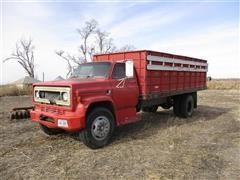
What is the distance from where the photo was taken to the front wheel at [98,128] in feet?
19.7

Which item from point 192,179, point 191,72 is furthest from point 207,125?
point 192,179

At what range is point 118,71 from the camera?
7.06 metres

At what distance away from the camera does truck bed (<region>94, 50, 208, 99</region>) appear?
25.1 feet

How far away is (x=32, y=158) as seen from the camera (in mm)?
5523

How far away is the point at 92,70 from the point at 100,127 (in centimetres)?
167

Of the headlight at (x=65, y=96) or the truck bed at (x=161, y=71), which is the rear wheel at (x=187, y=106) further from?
the headlight at (x=65, y=96)

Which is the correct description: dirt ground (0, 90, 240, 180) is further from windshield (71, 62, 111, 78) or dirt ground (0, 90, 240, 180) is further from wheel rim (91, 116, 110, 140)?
windshield (71, 62, 111, 78)

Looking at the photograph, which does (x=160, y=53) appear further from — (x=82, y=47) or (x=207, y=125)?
(x=82, y=47)

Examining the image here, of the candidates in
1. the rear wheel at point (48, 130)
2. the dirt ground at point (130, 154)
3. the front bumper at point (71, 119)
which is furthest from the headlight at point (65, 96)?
the rear wheel at point (48, 130)

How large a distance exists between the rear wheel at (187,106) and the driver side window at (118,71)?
426 centimetres

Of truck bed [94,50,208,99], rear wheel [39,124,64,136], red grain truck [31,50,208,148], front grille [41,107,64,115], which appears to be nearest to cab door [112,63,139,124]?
red grain truck [31,50,208,148]

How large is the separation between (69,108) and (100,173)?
170cm

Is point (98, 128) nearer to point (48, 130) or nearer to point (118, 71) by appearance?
point (118, 71)

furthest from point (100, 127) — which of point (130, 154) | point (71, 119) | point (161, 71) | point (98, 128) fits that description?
point (161, 71)
